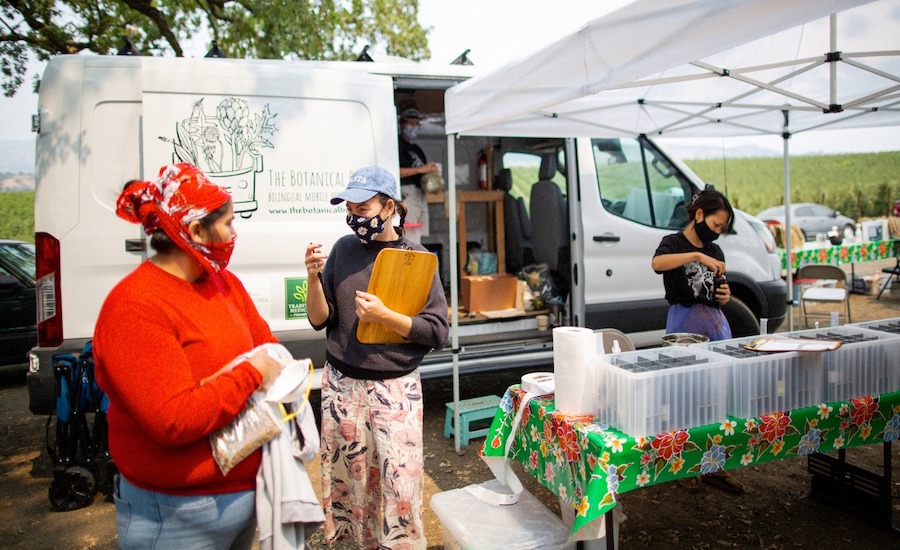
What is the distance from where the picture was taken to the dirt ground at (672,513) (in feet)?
10.1

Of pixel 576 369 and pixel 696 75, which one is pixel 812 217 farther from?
pixel 576 369

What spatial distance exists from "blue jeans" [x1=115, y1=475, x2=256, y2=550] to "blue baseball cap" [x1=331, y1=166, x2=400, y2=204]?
1071mm

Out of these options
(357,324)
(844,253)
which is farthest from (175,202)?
(844,253)

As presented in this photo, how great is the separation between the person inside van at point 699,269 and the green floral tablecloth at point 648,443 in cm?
101

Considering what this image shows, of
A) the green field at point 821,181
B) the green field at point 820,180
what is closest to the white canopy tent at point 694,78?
the green field at point 821,181

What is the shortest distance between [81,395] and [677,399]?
3173mm

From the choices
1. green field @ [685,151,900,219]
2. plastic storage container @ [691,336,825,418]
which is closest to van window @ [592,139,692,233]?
plastic storage container @ [691,336,825,418]

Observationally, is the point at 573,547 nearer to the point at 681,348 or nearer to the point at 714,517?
the point at 681,348

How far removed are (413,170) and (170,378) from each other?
4.30 meters

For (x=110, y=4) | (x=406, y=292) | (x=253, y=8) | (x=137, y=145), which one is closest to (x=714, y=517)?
(x=406, y=292)

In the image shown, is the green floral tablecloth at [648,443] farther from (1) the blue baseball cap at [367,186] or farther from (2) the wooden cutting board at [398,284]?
(1) the blue baseball cap at [367,186]

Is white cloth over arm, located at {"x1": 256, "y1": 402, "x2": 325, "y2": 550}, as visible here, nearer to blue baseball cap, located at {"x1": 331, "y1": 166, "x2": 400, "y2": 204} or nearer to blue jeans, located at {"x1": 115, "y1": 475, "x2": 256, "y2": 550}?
blue jeans, located at {"x1": 115, "y1": 475, "x2": 256, "y2": 550}

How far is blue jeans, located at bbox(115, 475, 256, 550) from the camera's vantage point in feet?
5.09

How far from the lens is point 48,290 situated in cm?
363
